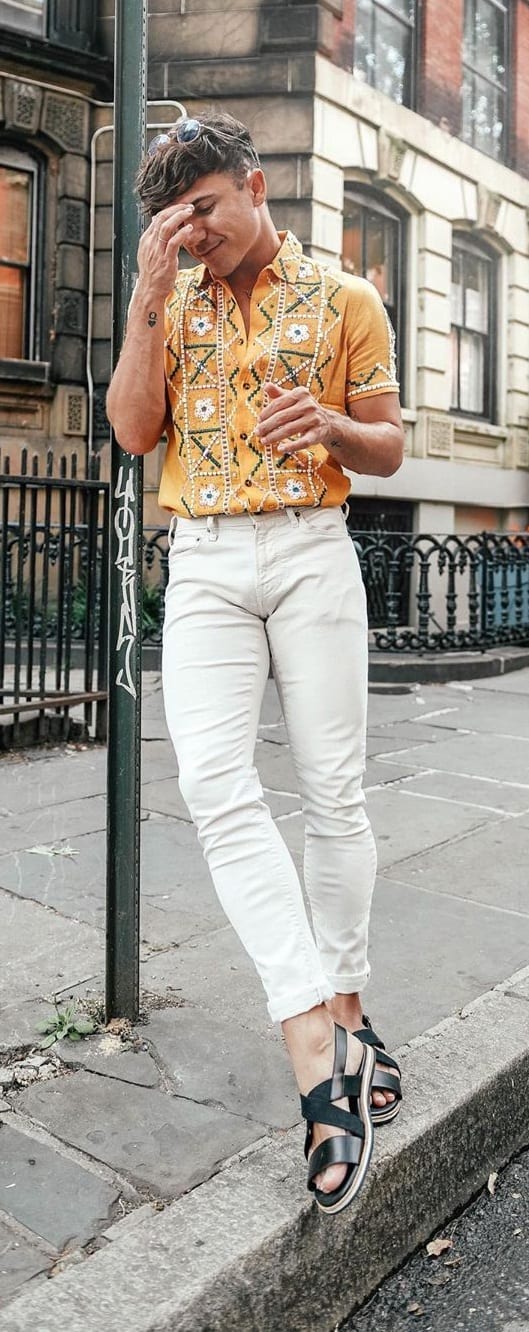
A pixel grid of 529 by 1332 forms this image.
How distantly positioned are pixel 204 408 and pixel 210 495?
0.18 meters

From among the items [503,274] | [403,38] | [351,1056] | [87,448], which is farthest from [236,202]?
[503,274]

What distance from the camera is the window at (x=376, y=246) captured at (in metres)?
14.3

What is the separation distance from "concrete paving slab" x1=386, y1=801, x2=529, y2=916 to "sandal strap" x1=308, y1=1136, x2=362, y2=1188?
1910mm

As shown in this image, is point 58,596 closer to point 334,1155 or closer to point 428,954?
point 428,954

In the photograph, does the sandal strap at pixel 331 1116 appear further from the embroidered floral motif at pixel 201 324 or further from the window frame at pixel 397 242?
the window frame at pixel 397 242

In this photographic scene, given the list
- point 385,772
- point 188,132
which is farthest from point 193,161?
point 385,772

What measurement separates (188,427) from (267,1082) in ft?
4.70

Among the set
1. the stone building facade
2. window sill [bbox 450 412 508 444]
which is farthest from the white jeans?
window sill [bbox 450 412 508 444]

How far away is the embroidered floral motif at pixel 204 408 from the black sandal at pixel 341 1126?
120 cm

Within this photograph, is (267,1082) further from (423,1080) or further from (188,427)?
(188,427)

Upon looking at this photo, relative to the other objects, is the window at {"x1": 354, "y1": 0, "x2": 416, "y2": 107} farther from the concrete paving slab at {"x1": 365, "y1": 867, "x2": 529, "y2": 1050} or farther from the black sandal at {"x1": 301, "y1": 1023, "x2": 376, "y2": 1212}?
the black sandal at {"x1": 301, "y1": 1023, "x2": 376, "y2": 1212}

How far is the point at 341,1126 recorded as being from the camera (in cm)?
212

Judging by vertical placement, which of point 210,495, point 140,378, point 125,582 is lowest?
point 125,582

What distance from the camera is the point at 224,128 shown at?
221cm
